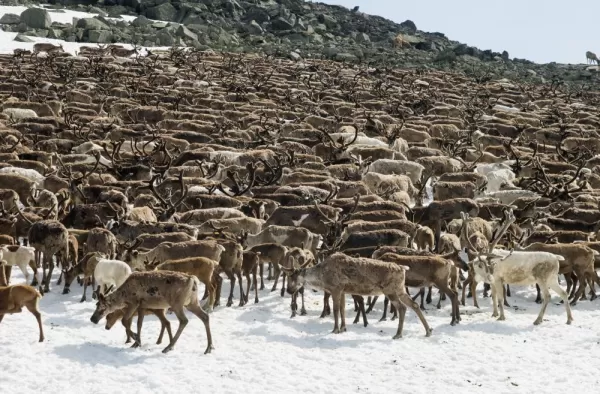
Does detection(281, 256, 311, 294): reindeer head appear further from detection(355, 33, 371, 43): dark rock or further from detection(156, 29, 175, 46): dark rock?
detection(355, 33, 371, 43): dark rock

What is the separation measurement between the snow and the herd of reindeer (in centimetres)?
31

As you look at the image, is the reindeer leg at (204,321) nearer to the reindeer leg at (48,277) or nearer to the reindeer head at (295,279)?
the reindeer head at (295,279)

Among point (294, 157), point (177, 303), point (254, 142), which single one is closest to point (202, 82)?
point (254, 142)

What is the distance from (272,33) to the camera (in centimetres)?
7975

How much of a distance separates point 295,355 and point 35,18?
56791mm

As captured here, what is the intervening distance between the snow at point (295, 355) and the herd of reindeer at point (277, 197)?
310 mm

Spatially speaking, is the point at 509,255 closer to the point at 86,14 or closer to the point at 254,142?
the point at 254,142

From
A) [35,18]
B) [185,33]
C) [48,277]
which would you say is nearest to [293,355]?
[48,277]

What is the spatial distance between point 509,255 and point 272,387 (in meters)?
4.83

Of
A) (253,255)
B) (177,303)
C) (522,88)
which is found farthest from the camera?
(522,88)

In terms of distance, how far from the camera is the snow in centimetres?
962

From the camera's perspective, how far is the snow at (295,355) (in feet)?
31.6

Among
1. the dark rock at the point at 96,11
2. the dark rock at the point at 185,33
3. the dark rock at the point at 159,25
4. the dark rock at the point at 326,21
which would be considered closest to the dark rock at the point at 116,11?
the dark rock at the point at 96,11

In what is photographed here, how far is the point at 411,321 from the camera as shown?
480 inches
